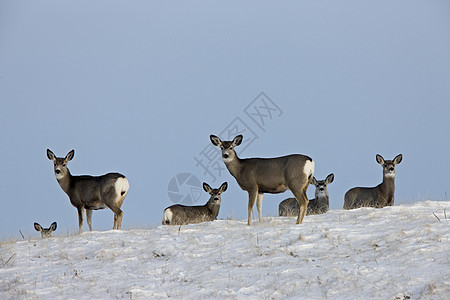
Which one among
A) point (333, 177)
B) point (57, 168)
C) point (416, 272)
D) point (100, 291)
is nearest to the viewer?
point (416, 272)

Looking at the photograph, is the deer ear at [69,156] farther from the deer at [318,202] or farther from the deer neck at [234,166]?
the deer at [318,202]

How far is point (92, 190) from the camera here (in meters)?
14.6

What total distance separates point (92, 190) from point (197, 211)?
9.84 ft

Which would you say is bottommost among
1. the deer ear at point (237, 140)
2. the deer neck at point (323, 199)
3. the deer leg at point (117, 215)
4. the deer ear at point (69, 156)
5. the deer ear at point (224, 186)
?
the deer leg at point (117, 215)

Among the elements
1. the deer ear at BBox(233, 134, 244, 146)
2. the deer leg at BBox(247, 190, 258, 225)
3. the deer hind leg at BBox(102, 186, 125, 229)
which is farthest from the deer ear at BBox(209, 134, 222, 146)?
the deer hind leg at BBox(102, 186, 125, 229)

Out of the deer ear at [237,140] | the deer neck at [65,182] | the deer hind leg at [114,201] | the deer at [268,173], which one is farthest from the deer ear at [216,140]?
the deer neck at [65,182]

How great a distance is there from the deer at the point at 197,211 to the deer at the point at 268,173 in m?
2.34

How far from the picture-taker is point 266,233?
35.1 ft

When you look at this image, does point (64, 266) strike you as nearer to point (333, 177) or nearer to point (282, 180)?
point (282, 180)

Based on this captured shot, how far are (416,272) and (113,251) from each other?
18.1 feet

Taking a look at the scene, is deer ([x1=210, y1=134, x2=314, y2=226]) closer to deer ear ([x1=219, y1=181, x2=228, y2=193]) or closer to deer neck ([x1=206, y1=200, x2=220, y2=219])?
deer neck ([x1=206, y1=200, x2=220, y2=219])

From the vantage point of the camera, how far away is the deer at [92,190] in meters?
14.2

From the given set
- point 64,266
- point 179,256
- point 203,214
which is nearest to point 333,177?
point 203,214

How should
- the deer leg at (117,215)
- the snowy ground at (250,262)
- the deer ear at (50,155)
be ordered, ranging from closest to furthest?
the snowy ground at (250,262) → the deer leg at (117,215) → the deer ear at (50,155)
